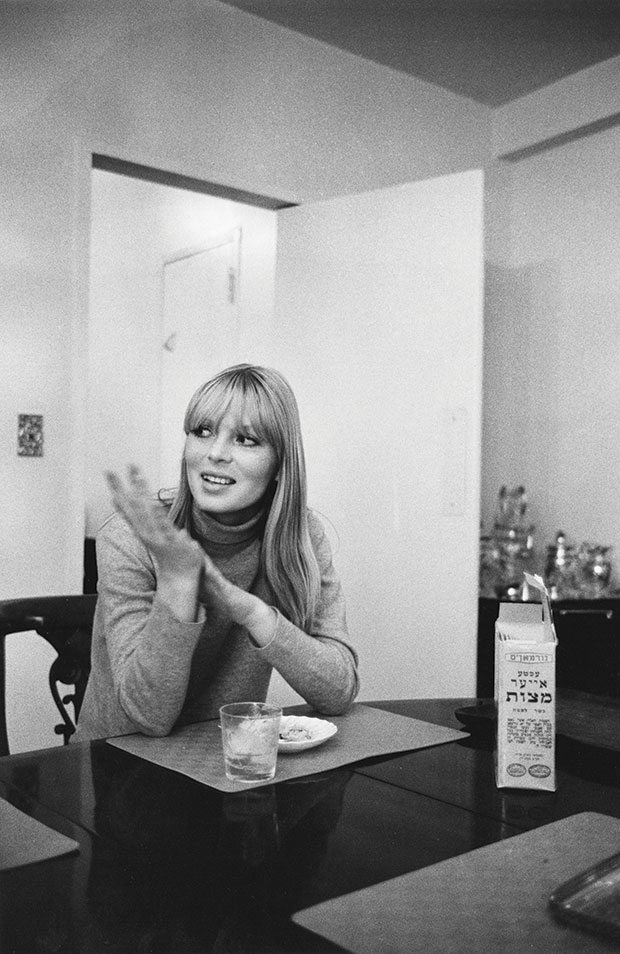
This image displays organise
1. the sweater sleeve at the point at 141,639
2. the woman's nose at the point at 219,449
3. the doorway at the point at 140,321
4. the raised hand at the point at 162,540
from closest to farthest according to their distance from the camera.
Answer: the raised hand at the point at 162,540 < the sweater sleeve at the point at 141,639 < the woman's nose at the point at 219,449 < the doorway at the point at 140,321

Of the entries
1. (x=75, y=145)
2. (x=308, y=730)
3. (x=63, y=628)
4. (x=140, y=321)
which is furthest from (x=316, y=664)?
(x=140, y=321)

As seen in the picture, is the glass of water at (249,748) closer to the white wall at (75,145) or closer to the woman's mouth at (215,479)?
the woman's mouth at (215,479)

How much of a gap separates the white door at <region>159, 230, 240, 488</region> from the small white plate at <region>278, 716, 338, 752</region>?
2716 mm

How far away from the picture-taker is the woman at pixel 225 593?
124 cm

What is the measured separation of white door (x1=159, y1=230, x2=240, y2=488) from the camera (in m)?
4.07

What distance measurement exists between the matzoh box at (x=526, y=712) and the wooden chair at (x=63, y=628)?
0.85 metres

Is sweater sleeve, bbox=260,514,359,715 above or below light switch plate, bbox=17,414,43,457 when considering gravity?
below

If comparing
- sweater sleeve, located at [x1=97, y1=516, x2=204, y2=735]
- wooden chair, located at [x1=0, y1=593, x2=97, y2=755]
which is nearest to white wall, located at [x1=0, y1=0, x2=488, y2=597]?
wooden chair, located at [x1=0, y1=593, x2=97, y2=755]

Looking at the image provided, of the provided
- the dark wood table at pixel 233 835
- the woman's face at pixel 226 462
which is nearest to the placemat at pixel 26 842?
the dark wood table at pixel 233 835

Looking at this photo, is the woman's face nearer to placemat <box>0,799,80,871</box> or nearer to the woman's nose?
the woman's nose

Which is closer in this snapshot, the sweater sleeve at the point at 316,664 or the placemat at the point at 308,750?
the placemat at the point at 308,750

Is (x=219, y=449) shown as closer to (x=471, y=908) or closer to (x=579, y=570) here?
(x=471, y=908)

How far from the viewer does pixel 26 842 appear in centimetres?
85

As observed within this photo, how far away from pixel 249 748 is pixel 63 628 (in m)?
0.72
